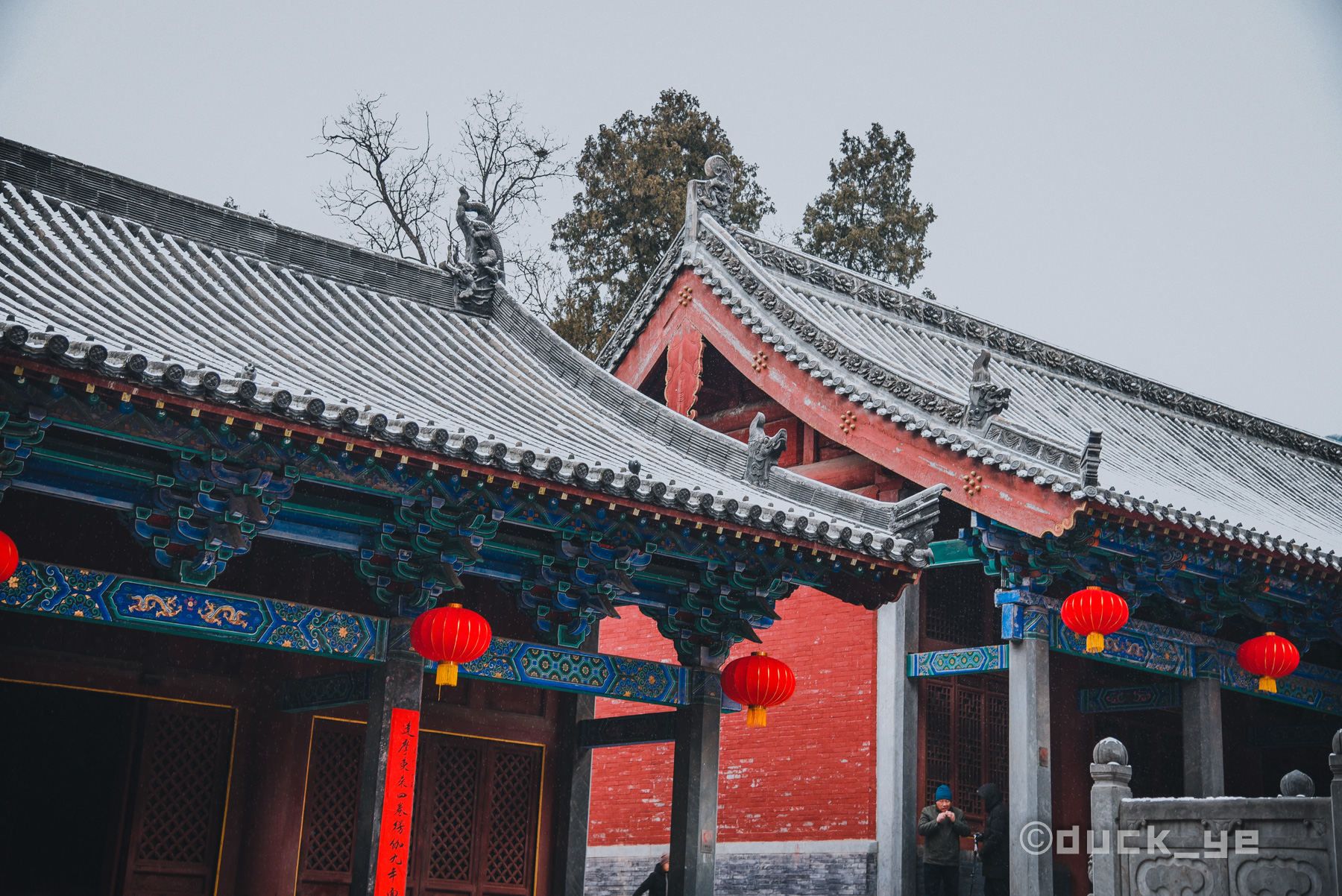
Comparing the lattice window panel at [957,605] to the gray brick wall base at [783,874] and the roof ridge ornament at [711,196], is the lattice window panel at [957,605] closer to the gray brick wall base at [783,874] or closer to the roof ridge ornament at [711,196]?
the gray brick wall base at [783,874]

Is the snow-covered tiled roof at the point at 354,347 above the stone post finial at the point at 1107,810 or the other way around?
above

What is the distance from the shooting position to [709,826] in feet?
32.7

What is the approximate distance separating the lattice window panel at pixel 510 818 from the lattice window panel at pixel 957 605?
423cm

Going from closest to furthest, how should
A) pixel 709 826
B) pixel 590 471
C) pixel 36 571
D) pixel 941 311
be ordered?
pixel 36 571 < pixel 590 471 < pixel 709 826 < pixel 941 311

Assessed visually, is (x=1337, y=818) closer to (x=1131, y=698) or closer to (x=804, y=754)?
(x=1131, y=698)

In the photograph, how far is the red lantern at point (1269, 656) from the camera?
1286 centimetres

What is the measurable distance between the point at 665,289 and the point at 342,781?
7284 millimetres

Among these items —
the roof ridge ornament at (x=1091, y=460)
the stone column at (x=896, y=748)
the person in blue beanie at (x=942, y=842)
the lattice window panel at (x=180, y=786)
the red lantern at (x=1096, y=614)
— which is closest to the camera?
the lattice window panel at (x=180, y=786)

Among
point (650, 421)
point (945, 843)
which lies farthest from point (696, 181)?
point (945, 843)

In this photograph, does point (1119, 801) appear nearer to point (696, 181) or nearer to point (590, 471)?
point (590, 471)

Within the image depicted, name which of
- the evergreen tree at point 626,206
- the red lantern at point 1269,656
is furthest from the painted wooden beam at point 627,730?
the evergreen tree at point 626,206

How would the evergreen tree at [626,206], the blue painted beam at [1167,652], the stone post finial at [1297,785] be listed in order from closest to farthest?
the stone post finial at [1297,785], the blue painted beam at [1167,652], the evergreen tree at [626,206]

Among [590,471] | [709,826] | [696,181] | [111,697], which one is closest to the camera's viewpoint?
[590,471]

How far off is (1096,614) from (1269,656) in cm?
245
